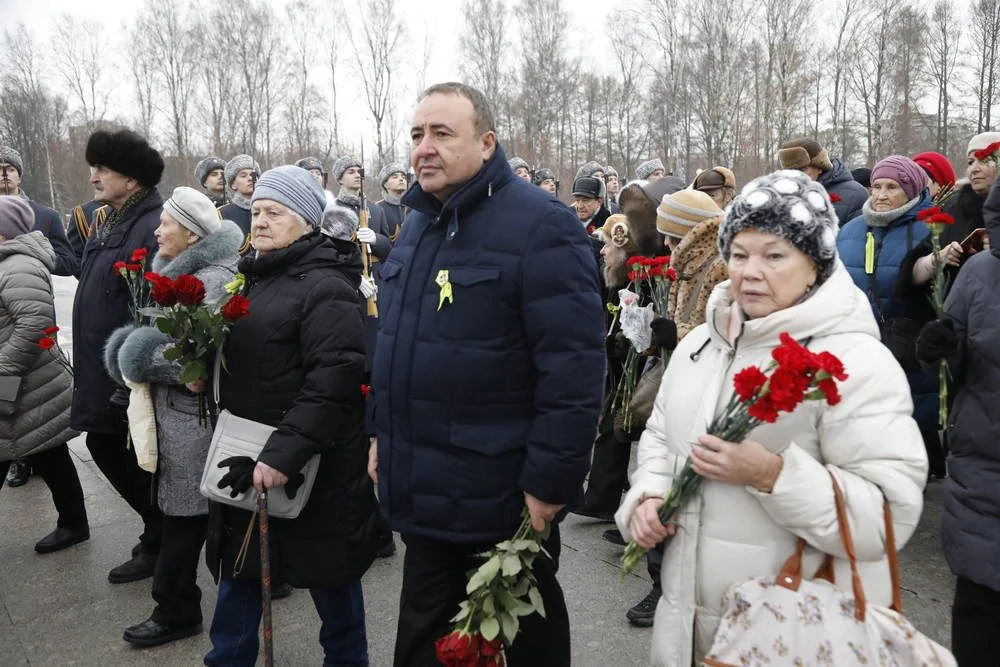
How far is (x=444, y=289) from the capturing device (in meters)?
2.45

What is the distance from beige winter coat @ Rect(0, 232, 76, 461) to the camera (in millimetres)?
4383

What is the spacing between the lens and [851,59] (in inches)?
1240

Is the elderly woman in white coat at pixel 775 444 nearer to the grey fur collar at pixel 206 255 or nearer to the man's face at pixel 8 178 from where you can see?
the grey fur collar at pixel 206 255

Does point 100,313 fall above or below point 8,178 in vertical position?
below

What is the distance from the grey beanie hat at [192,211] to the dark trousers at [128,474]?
50.5 inches

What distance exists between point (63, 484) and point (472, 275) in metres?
3.60

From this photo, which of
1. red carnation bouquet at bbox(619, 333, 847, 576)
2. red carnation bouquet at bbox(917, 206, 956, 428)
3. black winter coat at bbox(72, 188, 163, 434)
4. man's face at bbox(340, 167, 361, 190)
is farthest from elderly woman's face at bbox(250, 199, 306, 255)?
man's face at bbox(340, 167, 361, 190)

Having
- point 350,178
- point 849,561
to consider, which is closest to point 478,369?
point 849,561

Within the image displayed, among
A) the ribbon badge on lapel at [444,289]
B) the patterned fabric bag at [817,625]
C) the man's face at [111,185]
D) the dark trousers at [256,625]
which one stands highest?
the man's face at [111,185]

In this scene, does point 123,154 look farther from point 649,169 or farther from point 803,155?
point 649,169

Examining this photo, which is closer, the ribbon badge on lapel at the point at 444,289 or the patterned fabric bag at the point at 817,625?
the patterned fabric bag at the point at 817,625

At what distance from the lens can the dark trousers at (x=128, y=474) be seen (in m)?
4.16

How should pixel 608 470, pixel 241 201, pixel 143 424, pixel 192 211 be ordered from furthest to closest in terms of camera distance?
pixel 241 201 → pixel 608 470 → pixel 192 211 → pixel 143 424

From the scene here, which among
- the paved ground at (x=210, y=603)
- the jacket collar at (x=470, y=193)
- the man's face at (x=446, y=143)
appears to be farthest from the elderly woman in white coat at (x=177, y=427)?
the man's face at (x=446, y=143)
